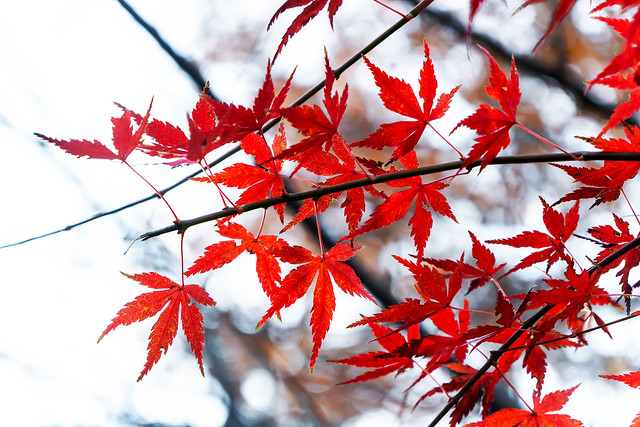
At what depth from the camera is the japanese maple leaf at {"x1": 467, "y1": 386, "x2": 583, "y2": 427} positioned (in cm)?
48

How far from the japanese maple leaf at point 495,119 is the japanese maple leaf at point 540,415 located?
0.27m

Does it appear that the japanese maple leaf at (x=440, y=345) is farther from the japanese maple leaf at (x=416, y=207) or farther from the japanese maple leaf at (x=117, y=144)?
the japanese maple leaf at (x=117, y=144)

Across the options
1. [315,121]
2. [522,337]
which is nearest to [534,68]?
[522,337]

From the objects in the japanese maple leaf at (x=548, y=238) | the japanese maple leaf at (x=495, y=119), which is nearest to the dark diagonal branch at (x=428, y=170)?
the japanese maple leaf at (x=495, y=119)

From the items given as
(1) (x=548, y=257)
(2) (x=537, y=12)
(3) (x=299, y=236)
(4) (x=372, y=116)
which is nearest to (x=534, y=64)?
(2) (x=537, y=12)

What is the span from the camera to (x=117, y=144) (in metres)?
0.44

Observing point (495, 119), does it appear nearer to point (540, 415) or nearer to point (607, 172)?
point (607, 172)

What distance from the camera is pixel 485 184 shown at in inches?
54.2

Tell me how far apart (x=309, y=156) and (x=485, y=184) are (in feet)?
3.57

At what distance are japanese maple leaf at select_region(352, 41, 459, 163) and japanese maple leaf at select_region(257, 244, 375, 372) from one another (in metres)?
0.10

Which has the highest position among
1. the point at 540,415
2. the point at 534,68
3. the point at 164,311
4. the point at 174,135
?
the point at 534,68

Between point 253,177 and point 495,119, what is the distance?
22 cm

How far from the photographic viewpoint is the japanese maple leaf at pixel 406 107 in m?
0.43

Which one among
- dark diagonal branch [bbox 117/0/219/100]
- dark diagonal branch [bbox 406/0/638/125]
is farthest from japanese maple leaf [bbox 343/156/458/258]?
dark diagonal branch [bbox 406/0/638/125]
